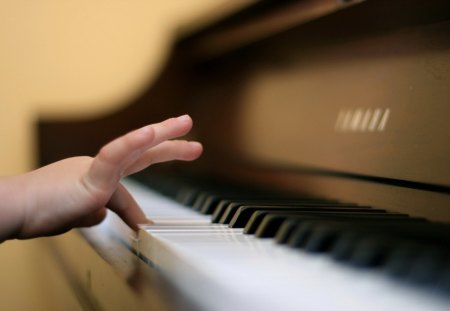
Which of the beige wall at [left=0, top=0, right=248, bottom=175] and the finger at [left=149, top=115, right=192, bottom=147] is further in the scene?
the beige wall at [left=0, top=0, right=248, bottom=175]

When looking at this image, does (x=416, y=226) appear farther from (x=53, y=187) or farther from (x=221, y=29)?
(x=221, y=29)

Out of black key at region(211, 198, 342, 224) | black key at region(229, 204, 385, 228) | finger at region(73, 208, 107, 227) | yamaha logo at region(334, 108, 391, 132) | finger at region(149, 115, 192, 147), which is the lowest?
finger at region(73, 208, 107, 227)

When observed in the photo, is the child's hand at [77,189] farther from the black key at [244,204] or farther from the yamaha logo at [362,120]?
the yamaha logo at [362,120]

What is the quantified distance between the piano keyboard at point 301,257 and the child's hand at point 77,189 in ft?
0.22

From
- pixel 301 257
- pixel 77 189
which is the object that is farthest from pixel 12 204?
pixel 301 257

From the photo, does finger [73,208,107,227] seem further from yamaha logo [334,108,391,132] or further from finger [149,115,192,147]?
yamaha logo [334,108,391,132]

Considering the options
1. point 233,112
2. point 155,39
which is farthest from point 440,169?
point 155,39

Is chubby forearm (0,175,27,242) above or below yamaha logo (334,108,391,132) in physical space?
below

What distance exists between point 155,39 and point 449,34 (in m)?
2.10

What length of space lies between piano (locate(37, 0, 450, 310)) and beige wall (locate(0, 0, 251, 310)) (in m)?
1.14

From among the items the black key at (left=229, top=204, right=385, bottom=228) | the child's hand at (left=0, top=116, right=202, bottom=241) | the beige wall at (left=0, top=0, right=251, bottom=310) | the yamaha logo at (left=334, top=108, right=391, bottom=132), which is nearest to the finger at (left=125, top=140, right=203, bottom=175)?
the child's hand at (left=0, top=116, right=202, bottom=241)

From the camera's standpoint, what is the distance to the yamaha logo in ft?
2.90

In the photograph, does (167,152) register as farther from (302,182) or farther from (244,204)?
(302,182)

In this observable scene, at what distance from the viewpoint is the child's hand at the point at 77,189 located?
76 cm
